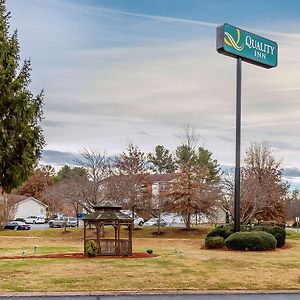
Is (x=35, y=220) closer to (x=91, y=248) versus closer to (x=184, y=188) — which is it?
(x=184, y=188)

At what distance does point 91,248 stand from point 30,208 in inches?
2359

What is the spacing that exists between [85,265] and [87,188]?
29.9 m

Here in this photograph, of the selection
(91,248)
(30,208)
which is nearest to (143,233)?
(91,248)

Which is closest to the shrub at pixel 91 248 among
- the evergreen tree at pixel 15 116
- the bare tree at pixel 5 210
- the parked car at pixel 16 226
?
the evergreen tree at pixel 15 116

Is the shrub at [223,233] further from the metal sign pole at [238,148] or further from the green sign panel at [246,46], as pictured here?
the green sign panel at [246,46]

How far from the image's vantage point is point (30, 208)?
8169cm

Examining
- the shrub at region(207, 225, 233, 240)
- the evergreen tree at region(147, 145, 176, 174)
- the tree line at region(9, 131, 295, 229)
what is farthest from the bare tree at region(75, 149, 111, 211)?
the evergreen tree at region(147, 145, 176, 174)


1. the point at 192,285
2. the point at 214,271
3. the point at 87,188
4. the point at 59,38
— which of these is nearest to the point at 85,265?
the point at 214,271

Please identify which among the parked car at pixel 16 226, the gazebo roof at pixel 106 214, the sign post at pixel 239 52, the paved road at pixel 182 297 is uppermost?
the sign post at pixel 239 52

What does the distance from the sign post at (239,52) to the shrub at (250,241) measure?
8.38 feet

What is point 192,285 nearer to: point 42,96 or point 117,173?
point 42,96

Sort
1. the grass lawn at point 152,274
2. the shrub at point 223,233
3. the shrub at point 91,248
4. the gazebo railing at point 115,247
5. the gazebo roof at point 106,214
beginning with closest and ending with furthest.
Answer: the grass lawn at point 152,274, the shrub at point 91,248, the gazebo railing at point 115,247, the gazebo roof at point 106,214, the shrub at point 223,233

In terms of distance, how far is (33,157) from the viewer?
51.2ft

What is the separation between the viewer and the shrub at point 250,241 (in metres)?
28.5
